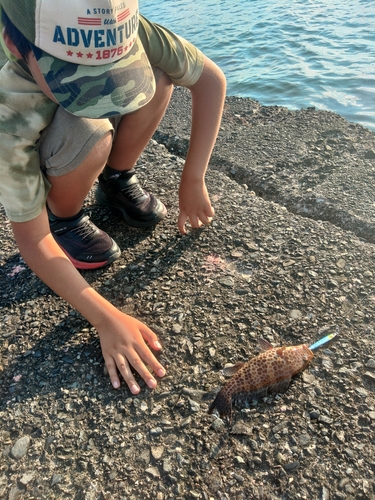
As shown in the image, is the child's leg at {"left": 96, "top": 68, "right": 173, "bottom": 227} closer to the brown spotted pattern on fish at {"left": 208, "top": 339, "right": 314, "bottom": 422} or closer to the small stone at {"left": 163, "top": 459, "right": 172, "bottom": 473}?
the brown spotted pattern on fish at {"left": 208, "top": 339, "right": 314, "bottom": 422}

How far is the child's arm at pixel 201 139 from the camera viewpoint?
258 cm

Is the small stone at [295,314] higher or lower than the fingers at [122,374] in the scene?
lower

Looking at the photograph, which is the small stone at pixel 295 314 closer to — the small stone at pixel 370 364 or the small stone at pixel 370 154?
the small stone at pixel 370 364

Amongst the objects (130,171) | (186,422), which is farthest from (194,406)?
(130,171)

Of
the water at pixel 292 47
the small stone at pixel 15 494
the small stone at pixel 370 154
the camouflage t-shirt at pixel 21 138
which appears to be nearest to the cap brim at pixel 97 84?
the camouflage t-shirt at pixel 21 138

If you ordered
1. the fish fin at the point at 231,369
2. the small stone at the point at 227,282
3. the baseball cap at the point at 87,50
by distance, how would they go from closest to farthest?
the baseball cap at the point at 87,50, the fish fin at the point at 231,369, the small stone at the point at 227,282

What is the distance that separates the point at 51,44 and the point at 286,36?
346 inches

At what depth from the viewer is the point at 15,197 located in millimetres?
1916

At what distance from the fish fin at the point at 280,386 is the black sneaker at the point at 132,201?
55.9 inches

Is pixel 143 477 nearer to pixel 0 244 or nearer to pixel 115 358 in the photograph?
pixel 115 358

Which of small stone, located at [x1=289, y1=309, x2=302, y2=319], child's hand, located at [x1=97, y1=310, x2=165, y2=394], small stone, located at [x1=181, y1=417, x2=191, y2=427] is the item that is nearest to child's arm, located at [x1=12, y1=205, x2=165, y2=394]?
child's hand, located at [x1=97, y1=310, x2=165, y2=394]

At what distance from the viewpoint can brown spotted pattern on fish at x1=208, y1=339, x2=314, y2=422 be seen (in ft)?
6.21

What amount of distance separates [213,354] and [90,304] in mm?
665

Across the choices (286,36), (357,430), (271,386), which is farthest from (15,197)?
(286,36)
